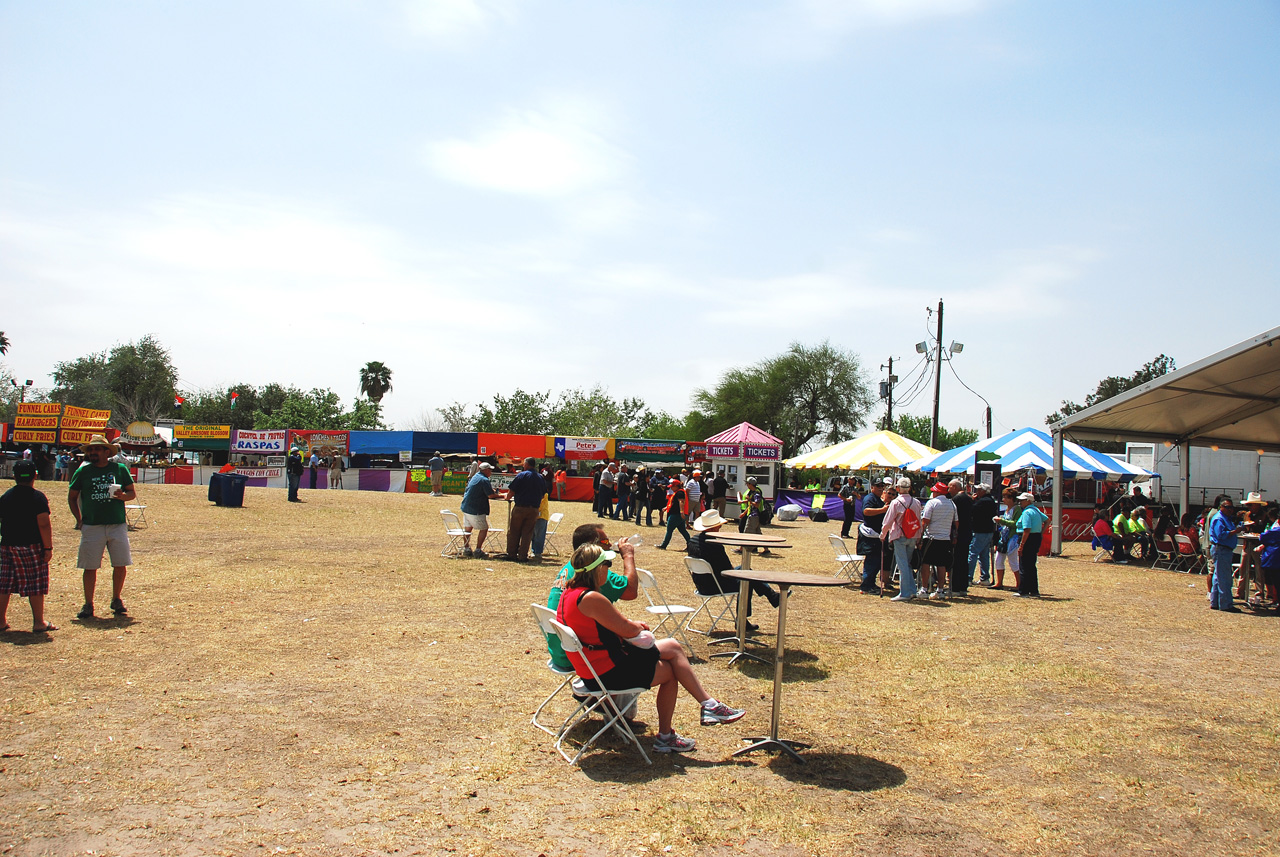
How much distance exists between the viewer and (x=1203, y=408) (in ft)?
54.5

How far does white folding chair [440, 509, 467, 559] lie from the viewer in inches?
509

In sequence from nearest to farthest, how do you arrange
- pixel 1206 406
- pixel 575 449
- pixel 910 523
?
pixel 910 523, pixel 1206 406, pixel 575 449

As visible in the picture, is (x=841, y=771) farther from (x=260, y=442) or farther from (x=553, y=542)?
(x=260, y=442)

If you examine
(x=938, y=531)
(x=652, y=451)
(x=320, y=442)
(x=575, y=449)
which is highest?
(x=652, y=451)

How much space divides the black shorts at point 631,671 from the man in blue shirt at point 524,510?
8.12 metres

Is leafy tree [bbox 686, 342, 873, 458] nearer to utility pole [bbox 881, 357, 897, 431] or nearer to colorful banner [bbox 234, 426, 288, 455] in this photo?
utility pole [bbox 881, 357, 897, 431]

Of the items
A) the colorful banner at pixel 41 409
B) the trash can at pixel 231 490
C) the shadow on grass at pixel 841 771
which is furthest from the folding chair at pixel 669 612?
the colorful banner at pixel 41 409

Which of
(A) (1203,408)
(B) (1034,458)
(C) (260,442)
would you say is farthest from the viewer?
(C) (260,442)

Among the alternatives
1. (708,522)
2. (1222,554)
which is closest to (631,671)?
(708,522)

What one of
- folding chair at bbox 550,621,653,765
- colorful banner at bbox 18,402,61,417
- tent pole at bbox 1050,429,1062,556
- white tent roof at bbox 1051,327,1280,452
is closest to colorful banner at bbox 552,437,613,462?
colorful banner at bbox 18,402,61,417

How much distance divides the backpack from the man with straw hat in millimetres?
8357

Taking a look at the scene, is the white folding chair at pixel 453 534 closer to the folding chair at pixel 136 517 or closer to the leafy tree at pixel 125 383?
the folding chair at pixel 136 517

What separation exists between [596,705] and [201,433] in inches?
1797

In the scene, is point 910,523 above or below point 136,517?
above
